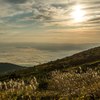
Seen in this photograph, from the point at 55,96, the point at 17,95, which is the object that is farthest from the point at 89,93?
the point at 17,95

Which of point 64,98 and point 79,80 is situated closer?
point 64,98

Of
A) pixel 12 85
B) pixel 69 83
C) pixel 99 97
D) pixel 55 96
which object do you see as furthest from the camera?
pixel 12 85

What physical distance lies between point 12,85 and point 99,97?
16.0m

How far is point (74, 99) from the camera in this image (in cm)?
2314

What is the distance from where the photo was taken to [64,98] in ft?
78.0

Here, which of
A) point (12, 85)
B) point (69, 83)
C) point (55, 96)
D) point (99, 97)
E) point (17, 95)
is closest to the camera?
point (99, 97)

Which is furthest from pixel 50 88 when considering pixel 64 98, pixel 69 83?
pixel 64 98

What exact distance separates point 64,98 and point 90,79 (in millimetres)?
9461

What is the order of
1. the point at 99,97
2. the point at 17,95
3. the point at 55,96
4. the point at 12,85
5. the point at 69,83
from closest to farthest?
the point at 99,97
the point at 55,96
the point at 17,95
the point at 69,83
the point at 12,85

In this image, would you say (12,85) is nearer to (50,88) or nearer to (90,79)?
(50,88)

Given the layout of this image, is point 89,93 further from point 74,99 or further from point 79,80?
point 79,80

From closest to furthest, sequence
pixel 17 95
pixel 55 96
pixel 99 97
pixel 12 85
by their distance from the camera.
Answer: pixel 99 97 → pixel 55 96 → pixel 17 95 → pixel 12 85

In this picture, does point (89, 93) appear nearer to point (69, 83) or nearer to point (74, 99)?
point (74, 99)

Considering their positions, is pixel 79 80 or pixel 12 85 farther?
pixel 12 85
